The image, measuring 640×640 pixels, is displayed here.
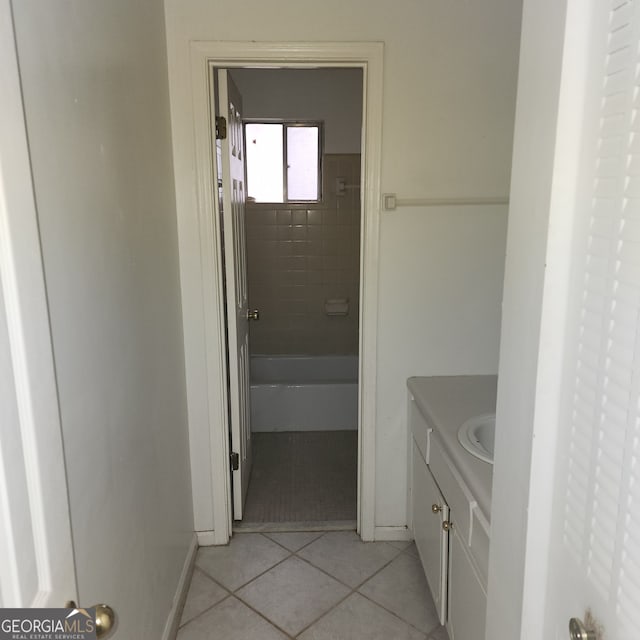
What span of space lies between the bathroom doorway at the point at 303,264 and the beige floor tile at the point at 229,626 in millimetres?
1257

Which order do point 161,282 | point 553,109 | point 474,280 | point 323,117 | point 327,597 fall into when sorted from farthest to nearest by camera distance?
point 323,117
point 474,280
point 327,597
point 161,282
point 553,109

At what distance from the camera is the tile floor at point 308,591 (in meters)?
2.07

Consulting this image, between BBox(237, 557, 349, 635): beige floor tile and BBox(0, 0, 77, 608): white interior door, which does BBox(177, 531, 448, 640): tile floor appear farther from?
BBox(0, 0, 77, 608): white interior door

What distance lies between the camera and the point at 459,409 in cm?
209

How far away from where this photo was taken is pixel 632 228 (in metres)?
0.70

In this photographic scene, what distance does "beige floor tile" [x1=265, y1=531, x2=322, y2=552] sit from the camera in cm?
258

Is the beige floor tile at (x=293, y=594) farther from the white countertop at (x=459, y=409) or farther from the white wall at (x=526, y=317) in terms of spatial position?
the white wall at (x=526, y=317)

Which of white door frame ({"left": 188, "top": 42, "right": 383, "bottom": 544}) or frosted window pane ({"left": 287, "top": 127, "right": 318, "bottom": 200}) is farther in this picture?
frosted window pane ({"left": 287, "top": 127, "right": 318, "bottom": 200})

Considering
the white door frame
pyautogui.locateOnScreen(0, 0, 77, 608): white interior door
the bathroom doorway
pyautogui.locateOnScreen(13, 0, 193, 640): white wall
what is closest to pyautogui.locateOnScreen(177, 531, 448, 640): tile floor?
the white door frame

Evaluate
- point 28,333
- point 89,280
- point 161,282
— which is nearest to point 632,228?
point 28,333

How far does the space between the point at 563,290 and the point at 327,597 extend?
1848mm

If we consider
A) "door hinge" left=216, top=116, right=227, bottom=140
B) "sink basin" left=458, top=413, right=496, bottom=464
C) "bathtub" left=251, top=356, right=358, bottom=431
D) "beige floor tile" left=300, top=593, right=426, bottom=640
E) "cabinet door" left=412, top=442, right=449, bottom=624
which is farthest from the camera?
"bathtub" left=251, top=356, right=358, bottom=431

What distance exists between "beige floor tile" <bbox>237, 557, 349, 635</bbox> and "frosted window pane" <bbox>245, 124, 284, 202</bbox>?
2763 millimetres

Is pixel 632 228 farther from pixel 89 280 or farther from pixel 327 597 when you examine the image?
pixel 327 597
